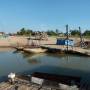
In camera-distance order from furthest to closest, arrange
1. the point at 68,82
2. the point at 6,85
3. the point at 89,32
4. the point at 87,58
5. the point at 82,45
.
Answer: the point at 89,32 → the point at 82,45 → the point at 87,58 → the point at 68,82 → the point at 6,85

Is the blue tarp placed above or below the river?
above

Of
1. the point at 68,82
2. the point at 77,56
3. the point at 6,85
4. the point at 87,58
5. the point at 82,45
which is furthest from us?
the point at 82,45

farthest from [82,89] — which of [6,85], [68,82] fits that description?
[6,85]

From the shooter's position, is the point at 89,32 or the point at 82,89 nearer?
the point at 82,89

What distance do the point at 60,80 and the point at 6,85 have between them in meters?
4.15

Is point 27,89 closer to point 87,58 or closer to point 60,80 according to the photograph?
point 60,80

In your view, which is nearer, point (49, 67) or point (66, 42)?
point (49, 67)

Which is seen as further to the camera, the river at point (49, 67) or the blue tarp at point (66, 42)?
the blue tarp at point (66, 42)

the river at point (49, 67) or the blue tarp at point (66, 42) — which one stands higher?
the blue tarp at point (66, 42)

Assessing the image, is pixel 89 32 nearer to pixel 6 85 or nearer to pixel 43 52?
pixel 43 52

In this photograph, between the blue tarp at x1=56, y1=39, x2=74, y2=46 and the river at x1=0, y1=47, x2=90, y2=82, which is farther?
the blue tarp at x1=56, y1=39, x2=74, y2=46

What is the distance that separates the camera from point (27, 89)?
40.2 ft

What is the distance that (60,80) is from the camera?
15125 mm

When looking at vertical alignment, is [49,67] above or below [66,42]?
below
